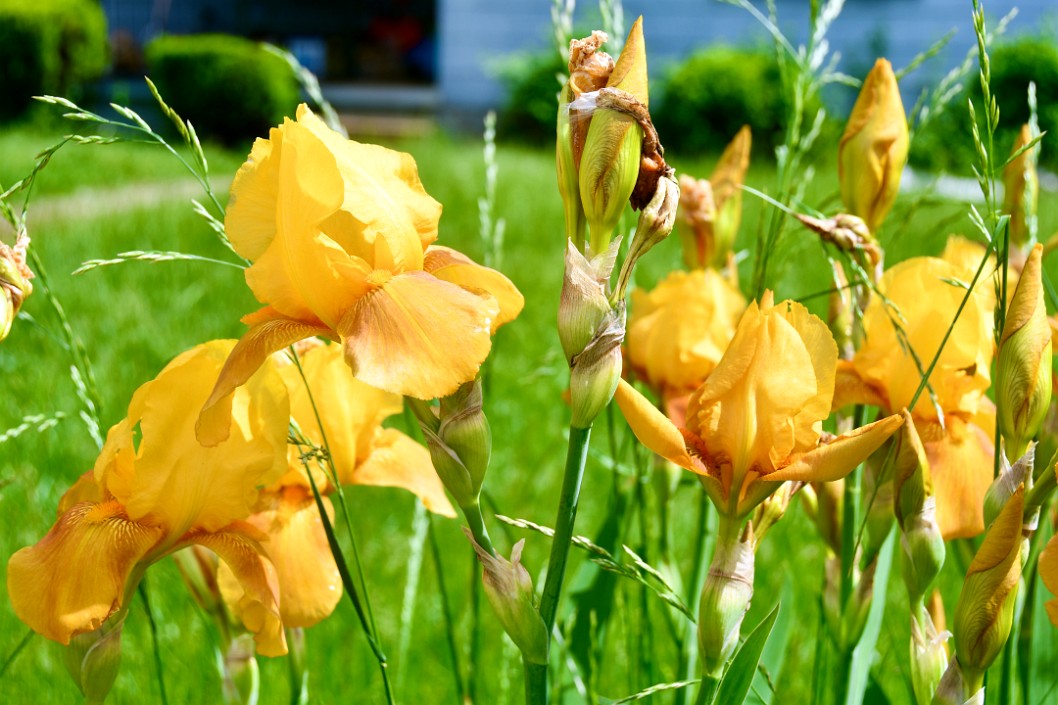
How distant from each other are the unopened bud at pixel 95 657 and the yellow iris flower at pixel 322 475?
0.33ft

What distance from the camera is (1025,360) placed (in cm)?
64

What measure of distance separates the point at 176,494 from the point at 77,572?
0.07 meters

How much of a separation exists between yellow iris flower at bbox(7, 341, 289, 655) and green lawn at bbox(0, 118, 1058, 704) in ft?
0.66

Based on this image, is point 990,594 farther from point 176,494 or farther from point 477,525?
point 176,494

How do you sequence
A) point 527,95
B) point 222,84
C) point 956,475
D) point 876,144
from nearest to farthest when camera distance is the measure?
1. point 956,475
2. point 876,144
3. point 222,84
4. point 527,95

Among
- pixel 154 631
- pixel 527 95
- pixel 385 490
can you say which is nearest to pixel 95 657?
pixel 154 631

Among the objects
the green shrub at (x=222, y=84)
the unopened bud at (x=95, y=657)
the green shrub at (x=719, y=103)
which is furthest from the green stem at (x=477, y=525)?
the green shrub at (x=222, y=84)

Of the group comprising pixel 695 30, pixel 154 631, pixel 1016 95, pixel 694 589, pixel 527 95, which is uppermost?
pixel 154 631

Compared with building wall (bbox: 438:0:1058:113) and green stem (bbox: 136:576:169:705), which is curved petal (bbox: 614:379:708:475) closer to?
green stem (bbox: 136:576:169:705)

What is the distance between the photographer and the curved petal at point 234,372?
0.56 m

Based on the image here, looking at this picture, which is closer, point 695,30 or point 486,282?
point 486,282

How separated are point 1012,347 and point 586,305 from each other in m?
0.28

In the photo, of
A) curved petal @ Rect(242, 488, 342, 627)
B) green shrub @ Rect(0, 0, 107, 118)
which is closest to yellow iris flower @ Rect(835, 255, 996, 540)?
curved petal @ Rect(242, 488, 342, 627)

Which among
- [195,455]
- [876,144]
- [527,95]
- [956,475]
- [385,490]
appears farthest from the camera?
[527,95]
